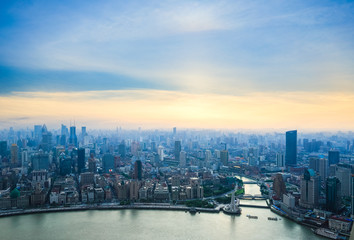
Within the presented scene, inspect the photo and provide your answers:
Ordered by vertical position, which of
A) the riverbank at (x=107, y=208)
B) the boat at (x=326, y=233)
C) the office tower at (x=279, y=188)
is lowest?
the riverbank at (x=107, y=208)

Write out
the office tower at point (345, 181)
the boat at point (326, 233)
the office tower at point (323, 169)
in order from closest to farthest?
1. the boat at point (326, 233)
2. the office tower at point (345, 181)
3. the office tower at point (323, 169)

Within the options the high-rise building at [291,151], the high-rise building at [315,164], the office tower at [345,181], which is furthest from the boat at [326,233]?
the high-rise building at [291,151]

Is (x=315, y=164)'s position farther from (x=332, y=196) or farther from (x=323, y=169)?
(x=332, y=196)

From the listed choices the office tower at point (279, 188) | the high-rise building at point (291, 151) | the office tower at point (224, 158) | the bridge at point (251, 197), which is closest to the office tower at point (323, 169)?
the high-rise building at point (291, 151)

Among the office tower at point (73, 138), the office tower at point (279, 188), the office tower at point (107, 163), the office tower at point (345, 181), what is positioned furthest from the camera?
the office tower at point (73, 138)

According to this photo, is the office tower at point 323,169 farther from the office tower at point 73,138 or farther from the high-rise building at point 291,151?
the office tower at point 73,138

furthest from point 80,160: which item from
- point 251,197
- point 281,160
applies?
point 281,160

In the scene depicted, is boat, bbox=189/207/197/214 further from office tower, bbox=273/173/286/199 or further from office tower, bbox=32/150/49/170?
office tower, bbox=32/150/49/170

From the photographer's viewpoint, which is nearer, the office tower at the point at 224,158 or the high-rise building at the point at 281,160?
the high-rise building at the point at 281,160

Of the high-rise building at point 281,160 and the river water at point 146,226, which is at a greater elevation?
the high-rise building at point 281,160
